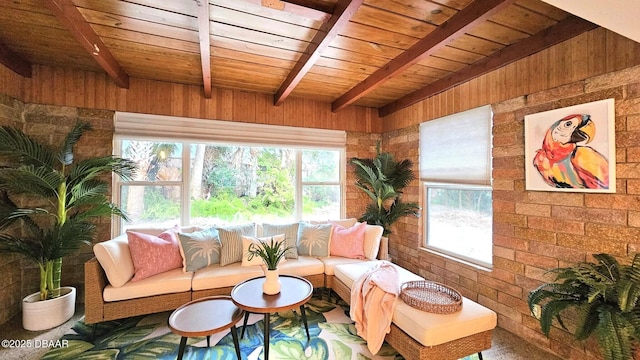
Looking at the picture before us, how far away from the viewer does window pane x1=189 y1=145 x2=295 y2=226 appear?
3.45 m

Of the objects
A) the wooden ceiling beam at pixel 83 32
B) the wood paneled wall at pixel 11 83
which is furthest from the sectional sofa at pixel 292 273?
the wood paneled wall at pixel 11 83

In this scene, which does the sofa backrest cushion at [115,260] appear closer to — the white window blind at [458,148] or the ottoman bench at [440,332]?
the ottoman bench at [440,332]

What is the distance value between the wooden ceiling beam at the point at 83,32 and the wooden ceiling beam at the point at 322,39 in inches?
65.8

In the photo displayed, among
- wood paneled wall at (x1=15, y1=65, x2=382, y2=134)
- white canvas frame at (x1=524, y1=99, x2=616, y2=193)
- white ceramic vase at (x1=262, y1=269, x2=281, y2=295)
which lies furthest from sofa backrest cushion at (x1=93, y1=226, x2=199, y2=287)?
white canvas frame at (x1=524, y1=99, x2=616, y2=193)

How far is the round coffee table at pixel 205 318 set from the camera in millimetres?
1730

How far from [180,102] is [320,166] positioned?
2.03m

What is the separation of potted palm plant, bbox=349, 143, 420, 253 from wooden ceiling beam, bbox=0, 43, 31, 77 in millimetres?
3726

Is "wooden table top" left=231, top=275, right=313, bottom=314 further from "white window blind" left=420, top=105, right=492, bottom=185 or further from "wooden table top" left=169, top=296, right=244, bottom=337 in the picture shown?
"white window blind" left=420, top=105, right=492, bottom=185

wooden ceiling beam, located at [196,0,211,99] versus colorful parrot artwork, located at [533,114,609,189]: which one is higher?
wooden ceiling beam, located at [196,0,211,99]

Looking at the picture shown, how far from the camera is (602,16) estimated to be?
3.67 feet

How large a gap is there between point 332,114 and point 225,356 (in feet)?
10.4

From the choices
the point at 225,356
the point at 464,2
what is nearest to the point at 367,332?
the point at 225,356

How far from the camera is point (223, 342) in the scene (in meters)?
2.20

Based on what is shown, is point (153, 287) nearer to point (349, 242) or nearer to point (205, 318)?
point (205, 318)
